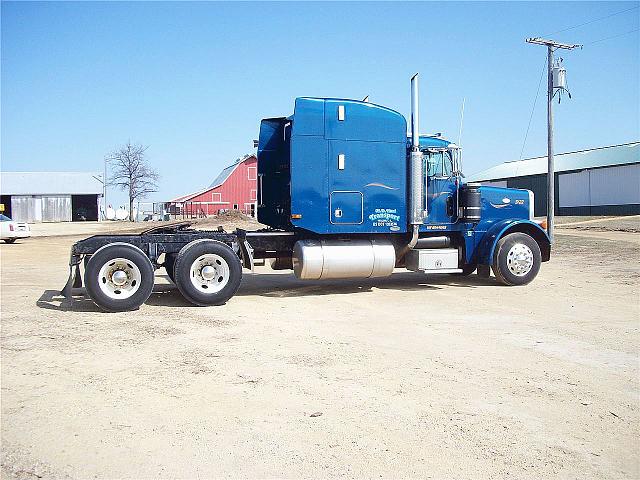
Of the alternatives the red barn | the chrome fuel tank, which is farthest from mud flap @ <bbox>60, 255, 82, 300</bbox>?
the red barn

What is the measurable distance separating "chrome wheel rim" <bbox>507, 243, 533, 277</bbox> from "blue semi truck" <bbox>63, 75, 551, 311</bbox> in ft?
0.07

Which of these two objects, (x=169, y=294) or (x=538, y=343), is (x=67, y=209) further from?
(x=538, y=343)

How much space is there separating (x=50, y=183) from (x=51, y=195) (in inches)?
153

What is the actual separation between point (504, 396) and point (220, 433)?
255cm

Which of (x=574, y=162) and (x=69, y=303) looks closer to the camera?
(x=69, y=303)

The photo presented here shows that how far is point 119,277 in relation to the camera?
32.6ft

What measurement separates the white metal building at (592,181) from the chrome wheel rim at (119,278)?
46873mm

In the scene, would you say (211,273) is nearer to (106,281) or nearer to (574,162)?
(106,281)

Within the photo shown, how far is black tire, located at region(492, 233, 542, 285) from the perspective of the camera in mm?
12766

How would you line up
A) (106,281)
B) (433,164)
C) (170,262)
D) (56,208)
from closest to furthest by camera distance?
(106,281), (170,262), (433,164), (56,208)

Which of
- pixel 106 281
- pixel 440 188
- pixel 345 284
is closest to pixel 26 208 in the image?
pixel 345 284

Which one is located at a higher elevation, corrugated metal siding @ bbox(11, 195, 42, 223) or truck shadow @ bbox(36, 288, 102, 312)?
corrugated metal siding @ bbox(11, 195, 42, 223)

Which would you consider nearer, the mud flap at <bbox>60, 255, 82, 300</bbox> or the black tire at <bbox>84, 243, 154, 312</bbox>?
the black tire at <bbox>84, 243, 154, 312</bbox>

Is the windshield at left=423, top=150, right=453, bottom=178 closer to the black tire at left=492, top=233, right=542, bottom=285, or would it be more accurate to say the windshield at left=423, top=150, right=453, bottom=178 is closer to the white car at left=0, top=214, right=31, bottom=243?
the black tire at left=492, top=233, right=542, bottom=285
